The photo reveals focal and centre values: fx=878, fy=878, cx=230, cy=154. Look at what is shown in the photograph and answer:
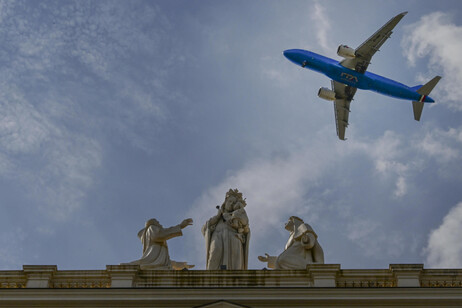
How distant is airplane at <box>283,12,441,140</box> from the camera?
71.1 m

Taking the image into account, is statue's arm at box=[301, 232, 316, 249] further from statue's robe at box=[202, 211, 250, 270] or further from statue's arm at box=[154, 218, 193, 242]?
statue's arm at box=[154, 218, 193, 242]

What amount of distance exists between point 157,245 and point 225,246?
2367 millimetres

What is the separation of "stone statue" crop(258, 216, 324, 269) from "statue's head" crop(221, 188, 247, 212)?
8.85ft

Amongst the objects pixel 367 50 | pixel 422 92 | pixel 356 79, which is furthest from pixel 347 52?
pixel 422 92

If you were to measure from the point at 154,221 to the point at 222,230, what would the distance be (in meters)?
2.46

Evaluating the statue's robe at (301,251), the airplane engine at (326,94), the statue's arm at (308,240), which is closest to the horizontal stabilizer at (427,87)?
the airplane engine at (326,94)

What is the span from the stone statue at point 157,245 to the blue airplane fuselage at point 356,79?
4444cm

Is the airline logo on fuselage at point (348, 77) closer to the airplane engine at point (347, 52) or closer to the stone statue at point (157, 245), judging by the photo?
the airplane engine at point (347, 52)

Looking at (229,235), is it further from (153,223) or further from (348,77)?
(348,77)

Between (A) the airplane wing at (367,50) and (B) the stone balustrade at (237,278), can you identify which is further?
(A) the airplane wing at (367,50)

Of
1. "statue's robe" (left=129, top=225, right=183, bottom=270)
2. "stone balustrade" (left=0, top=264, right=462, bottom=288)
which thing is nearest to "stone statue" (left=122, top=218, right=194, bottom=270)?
"statue's robe" (left=129, top=225, right=183, bottom=270)

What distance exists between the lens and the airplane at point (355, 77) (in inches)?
2800
